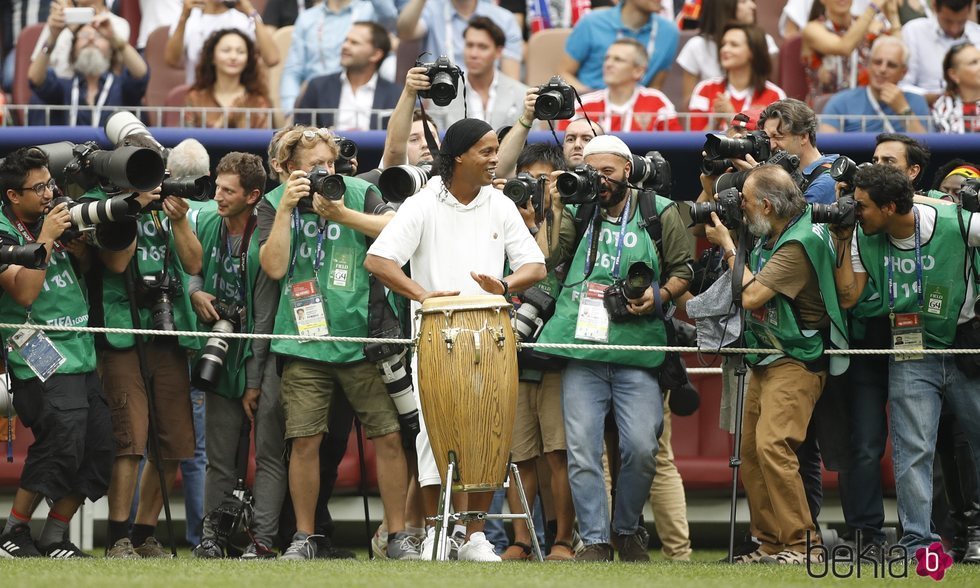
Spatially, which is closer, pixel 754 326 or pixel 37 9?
pixel 754 326

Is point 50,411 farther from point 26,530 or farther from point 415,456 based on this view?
point 415,456

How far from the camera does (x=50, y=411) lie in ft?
22.5

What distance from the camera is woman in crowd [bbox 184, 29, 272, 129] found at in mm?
9805

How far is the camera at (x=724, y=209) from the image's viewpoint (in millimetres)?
6828

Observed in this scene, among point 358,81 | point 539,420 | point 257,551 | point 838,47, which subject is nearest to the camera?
point 257,551

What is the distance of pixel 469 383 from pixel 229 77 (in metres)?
4.28

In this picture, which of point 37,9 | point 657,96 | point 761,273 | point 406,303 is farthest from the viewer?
point 37,9

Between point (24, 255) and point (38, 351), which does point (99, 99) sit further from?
point (24, 255)

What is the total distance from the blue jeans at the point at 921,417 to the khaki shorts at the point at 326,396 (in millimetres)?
2287

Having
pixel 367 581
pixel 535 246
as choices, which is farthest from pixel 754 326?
pixel 367 581

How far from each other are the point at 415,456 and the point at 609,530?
1016 millimetres

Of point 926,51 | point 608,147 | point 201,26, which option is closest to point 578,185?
point 608,147

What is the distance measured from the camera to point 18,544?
685cm

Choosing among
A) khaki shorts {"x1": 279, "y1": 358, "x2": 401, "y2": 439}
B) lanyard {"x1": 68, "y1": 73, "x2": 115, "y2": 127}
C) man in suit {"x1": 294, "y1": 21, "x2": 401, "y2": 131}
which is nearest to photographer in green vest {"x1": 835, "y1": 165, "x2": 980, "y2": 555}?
khaki shorts {"x1": 279, "y1": 358, "x2": 401, "y2": 439}
